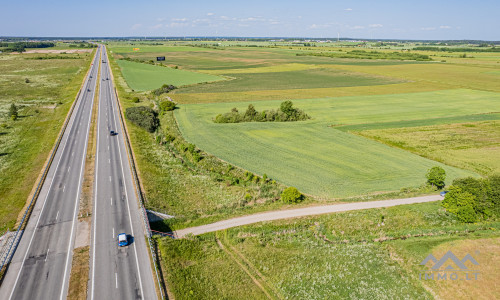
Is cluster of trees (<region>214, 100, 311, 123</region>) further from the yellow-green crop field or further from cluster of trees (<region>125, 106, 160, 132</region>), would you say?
cluster of trees (<region>125, 106, 160, 132</region>)

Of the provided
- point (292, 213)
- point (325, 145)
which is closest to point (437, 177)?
point (325, 145)

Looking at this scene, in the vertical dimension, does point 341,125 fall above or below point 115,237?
above

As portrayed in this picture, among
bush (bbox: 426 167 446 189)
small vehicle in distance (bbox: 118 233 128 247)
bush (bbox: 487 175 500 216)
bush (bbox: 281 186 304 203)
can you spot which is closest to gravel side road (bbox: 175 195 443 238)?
bush (bbox: 281 186 304 203)

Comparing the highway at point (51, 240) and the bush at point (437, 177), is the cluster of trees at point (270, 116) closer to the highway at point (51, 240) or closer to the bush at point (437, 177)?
the highway at point (51, 240)

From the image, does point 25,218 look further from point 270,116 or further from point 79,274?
point 270,116

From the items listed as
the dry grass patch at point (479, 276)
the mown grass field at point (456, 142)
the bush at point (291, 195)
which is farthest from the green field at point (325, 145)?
the dry grass patch at point (479, 276)
